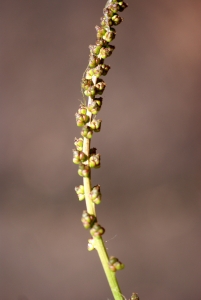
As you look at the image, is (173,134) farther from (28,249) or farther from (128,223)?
(28,249)

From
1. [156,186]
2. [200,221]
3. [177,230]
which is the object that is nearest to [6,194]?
[156,186]

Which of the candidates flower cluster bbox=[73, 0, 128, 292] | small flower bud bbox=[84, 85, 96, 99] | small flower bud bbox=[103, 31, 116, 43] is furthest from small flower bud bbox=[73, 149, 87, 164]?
small flower bud bbox=[103, 31, 116, 43]

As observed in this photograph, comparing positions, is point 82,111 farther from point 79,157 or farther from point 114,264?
point 114,264

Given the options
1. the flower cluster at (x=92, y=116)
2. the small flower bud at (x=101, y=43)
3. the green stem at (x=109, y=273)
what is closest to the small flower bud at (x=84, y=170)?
the flower cluster at (x=92, y=116)

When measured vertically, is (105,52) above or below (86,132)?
above

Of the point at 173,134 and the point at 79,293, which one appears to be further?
the point at 173,134

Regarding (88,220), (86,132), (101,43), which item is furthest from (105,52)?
(88,220)

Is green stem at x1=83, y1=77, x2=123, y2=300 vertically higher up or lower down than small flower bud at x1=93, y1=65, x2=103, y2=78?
lower down

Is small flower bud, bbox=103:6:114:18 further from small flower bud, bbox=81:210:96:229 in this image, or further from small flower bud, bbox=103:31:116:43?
small flower bud, bbox=81:210:96:229

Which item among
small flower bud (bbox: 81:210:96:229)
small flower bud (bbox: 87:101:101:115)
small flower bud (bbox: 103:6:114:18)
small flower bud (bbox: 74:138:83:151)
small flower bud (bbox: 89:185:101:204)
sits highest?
small flower bud (bbox: 103:6:114:18)

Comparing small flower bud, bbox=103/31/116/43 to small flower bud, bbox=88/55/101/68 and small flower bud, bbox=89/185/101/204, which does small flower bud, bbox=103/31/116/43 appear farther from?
small flower bud, bbox=89/185/101/204

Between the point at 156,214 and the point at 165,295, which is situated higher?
the point at 156,214
